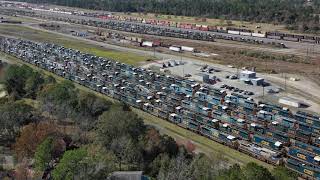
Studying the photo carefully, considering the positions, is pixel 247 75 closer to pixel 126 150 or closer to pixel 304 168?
pixel 304 168

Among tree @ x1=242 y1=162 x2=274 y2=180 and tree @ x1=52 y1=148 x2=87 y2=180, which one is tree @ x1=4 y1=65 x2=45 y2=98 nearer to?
tree @ x1=52 y1=148 x2=87 y2=180

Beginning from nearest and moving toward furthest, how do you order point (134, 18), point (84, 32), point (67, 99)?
1. point (67, 99)
2. point (84, 32)
3. point (134, 18)

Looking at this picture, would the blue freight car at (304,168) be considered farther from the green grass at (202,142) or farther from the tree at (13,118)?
the tree at (13,118)

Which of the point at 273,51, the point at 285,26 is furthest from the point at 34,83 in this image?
the point at 285,26

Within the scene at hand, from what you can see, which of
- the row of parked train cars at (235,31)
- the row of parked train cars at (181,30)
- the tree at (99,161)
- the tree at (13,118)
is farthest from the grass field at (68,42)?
the tree at (99,161)

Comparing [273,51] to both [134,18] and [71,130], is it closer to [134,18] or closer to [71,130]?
[71,130]

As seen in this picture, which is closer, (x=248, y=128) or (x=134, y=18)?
(x=248, y=128)

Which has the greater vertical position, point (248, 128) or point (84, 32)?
point (84, 32)
